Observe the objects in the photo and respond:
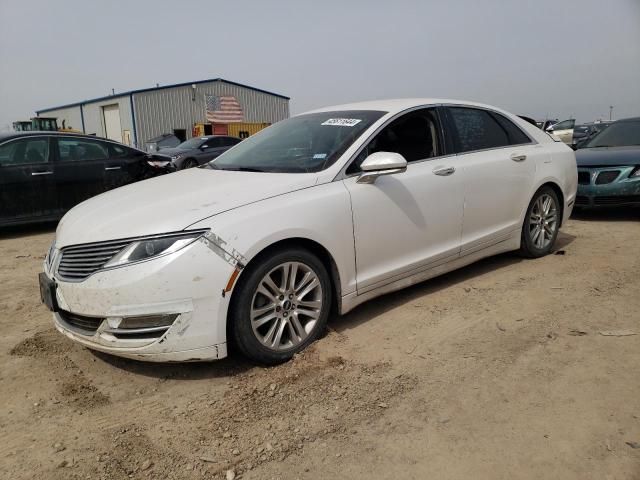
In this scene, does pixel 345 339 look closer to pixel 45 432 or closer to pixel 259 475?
pixel 259 475

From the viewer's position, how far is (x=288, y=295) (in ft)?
10.3

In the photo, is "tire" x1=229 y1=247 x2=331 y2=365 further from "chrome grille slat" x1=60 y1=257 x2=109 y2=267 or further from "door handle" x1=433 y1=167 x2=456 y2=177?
"door handle" x1=433 y1=167 x2=456 y2=177

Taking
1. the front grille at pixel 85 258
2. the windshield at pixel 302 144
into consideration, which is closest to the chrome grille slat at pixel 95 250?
the front grille at pixel 85 258

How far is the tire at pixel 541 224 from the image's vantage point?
4.95 m

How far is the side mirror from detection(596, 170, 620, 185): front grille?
16.2 ft

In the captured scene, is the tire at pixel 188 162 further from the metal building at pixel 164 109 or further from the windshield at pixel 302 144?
the metal building at pixel 164 109

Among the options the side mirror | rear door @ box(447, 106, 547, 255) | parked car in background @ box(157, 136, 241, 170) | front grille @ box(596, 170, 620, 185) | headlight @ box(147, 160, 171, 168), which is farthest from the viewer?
parked car in background @ box(157, 136, 241, 170)

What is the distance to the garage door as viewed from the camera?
31906mm

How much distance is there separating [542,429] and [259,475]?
4.37 feet

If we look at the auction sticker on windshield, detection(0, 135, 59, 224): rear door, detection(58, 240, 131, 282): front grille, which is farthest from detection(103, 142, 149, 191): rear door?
detection(58, 240, 131, 282): front grille

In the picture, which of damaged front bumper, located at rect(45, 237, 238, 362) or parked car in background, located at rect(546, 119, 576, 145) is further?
parked car in background, located at rect(546, 119, 576, 145)

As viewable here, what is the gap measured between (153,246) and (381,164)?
151 cm

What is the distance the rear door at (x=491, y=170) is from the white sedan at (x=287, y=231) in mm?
17

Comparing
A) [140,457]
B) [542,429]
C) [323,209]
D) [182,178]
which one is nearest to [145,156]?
[182,178]
